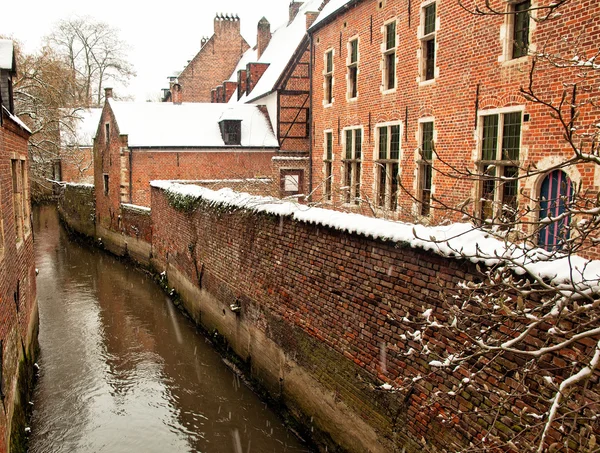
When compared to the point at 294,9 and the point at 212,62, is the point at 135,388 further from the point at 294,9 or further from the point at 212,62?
the point at 212,62

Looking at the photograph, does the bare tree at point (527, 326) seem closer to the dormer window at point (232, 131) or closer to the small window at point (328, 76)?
the small window at point (328, 76)

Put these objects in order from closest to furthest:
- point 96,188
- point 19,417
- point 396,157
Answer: point 19,417, point 396,157, point 96,188

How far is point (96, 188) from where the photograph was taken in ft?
78.6

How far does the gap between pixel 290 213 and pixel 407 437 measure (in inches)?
135

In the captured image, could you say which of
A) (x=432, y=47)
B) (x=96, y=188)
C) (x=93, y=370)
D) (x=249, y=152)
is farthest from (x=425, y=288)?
(x=96, y=188)

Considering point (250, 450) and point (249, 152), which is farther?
point (249, 152)

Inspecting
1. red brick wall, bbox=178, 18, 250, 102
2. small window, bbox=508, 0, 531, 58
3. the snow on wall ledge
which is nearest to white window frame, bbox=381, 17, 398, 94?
small window, bbox=508, 0, 531, 58

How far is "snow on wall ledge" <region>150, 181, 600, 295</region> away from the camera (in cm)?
290

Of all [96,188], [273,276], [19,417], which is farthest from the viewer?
[96,188]

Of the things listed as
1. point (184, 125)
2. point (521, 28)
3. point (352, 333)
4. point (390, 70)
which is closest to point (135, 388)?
point (352, 333)

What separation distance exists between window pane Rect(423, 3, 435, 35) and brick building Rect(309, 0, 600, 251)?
0.02m

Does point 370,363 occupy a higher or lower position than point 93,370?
higher

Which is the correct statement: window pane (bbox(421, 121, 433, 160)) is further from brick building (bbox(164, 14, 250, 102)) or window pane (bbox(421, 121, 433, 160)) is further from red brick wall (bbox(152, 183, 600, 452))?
brick building (bbox(164, 14, 250, 102))

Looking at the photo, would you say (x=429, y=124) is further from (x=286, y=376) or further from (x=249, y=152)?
(x=249, y=152)
